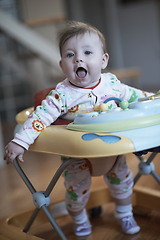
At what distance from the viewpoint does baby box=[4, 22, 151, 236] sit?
687mm

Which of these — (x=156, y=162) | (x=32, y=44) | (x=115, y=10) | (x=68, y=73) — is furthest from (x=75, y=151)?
(x=115, y=10)

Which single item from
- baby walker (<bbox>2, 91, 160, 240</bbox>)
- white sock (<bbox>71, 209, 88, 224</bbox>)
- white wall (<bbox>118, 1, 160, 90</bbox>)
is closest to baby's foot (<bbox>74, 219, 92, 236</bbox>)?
white sock (<bbox>71, 209, 88, 224</bbox>)

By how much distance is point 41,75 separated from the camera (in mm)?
3455

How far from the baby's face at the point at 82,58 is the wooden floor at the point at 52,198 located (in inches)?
19.6

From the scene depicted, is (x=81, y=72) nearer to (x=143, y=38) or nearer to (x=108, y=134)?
(x=108, y=134)

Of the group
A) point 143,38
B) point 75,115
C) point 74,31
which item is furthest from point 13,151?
point 143,38

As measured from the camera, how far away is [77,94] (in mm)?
743

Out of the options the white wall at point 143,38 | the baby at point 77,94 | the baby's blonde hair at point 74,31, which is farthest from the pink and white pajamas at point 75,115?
the white wall at point 143,38

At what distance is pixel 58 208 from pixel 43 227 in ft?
0.27

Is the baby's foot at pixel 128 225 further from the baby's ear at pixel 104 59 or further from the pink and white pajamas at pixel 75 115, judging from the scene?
the baby's ear at pixel 104 59

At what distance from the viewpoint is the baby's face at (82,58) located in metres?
0.71

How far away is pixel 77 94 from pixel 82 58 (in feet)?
→ 0.31

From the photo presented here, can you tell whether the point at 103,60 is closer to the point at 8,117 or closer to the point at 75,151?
the point at 75,151

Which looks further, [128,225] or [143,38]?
[143,38]
